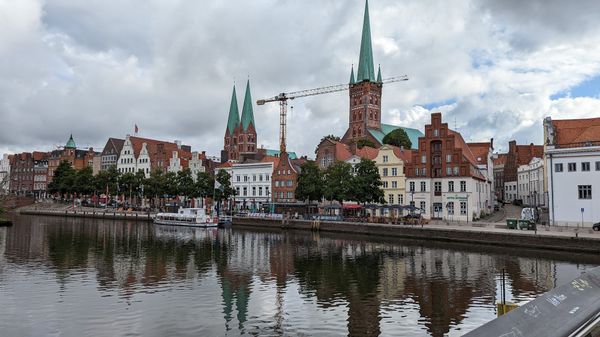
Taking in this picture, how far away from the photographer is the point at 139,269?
34938 millimetres

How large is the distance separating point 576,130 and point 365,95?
9750 centimetres

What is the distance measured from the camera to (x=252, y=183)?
10300 centimetres

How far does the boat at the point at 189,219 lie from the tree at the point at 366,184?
952 inches

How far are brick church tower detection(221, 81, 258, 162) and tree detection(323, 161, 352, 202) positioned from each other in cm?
10126

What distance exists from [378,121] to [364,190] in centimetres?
8997

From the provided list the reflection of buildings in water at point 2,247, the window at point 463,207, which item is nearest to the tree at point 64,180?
the reflection of buildings in water at point 2,247

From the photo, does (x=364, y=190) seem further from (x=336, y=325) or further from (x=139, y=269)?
(x=336, y=325)

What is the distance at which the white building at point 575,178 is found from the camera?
185 feet

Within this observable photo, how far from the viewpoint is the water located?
68.4 feet

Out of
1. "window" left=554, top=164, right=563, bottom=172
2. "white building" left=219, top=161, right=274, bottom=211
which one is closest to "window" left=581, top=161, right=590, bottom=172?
"window" left=554, top=164, right=563, bottom=172

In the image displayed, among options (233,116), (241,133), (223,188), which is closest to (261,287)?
(223,188)

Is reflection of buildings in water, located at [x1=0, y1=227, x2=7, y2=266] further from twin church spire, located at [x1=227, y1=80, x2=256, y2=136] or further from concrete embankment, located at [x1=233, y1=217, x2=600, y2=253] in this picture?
twin church spire, located at [x1=227, y1=80, x2=256, y2=136]

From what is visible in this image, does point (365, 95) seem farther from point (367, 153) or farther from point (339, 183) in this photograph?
point (339, 183)

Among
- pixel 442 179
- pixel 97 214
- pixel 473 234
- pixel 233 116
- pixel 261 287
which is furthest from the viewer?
pixel 233 116
